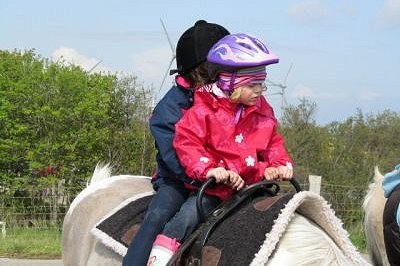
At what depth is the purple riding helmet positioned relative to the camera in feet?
10.1

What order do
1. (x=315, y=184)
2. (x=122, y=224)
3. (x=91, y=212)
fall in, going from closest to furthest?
(x=122, y=224) → (x=91, y=212) → (x=315, y=184)

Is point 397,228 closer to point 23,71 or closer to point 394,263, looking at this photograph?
point 394,263

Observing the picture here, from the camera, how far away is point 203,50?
136 inches

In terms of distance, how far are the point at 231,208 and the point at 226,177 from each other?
0.15m

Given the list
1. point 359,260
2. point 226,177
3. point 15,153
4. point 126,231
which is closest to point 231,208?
point 226,177

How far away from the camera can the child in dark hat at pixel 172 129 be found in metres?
3.25

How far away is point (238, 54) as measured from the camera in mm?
3100

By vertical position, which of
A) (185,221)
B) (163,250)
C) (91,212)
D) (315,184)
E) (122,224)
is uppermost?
(185,221)

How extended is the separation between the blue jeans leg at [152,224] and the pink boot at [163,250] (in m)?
0.10

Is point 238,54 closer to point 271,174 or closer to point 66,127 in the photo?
point 271,174

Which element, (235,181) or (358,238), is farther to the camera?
(358,238)

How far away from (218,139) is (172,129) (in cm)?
33

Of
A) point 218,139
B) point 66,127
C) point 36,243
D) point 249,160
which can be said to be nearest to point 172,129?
point 218,139

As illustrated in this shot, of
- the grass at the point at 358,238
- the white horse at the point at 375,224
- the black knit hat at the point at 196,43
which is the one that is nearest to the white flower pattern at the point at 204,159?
the black knit hat at the point at 196,43
